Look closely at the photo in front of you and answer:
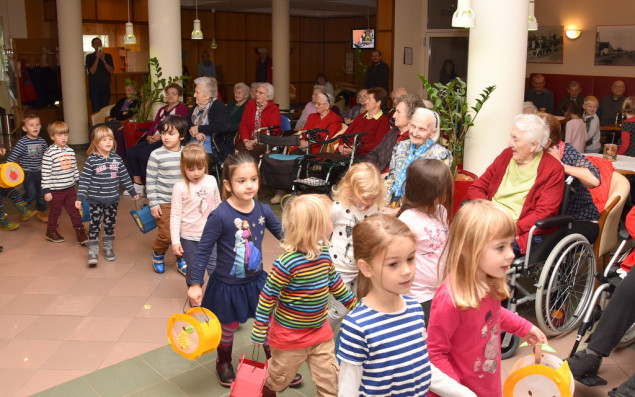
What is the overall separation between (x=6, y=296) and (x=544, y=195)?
163 inches

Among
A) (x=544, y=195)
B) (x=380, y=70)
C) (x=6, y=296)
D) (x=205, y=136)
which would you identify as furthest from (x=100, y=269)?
(x=380, y=70)

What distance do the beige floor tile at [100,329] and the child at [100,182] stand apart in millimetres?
1234

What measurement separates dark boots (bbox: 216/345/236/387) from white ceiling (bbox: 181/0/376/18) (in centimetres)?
1463

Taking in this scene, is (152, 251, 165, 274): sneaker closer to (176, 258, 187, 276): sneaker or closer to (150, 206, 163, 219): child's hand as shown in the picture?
(176, 258, 187, 276): sneaker

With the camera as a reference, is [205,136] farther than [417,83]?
No

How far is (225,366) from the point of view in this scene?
153 inches

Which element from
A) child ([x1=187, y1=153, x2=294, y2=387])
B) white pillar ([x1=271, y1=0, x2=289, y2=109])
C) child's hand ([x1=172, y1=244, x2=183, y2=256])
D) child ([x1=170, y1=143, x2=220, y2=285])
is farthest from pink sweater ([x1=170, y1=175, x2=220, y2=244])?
white pillar ([x1=271, y1=0, x2=289, y2=109])

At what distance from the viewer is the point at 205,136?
7.95 metres

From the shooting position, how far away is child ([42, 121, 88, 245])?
6.28m

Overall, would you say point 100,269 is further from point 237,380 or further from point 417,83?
point 417,83

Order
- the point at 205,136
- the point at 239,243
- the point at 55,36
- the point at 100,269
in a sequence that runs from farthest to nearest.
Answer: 1. the point at 55,36
2. the point at 205,136
3. the point at 100,269
4. the point at 239,243

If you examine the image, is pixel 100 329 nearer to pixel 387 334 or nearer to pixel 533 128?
pixel 387 334

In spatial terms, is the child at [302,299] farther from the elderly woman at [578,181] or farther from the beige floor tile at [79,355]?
the elderly woman at [578,181]

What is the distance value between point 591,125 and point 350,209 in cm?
614
